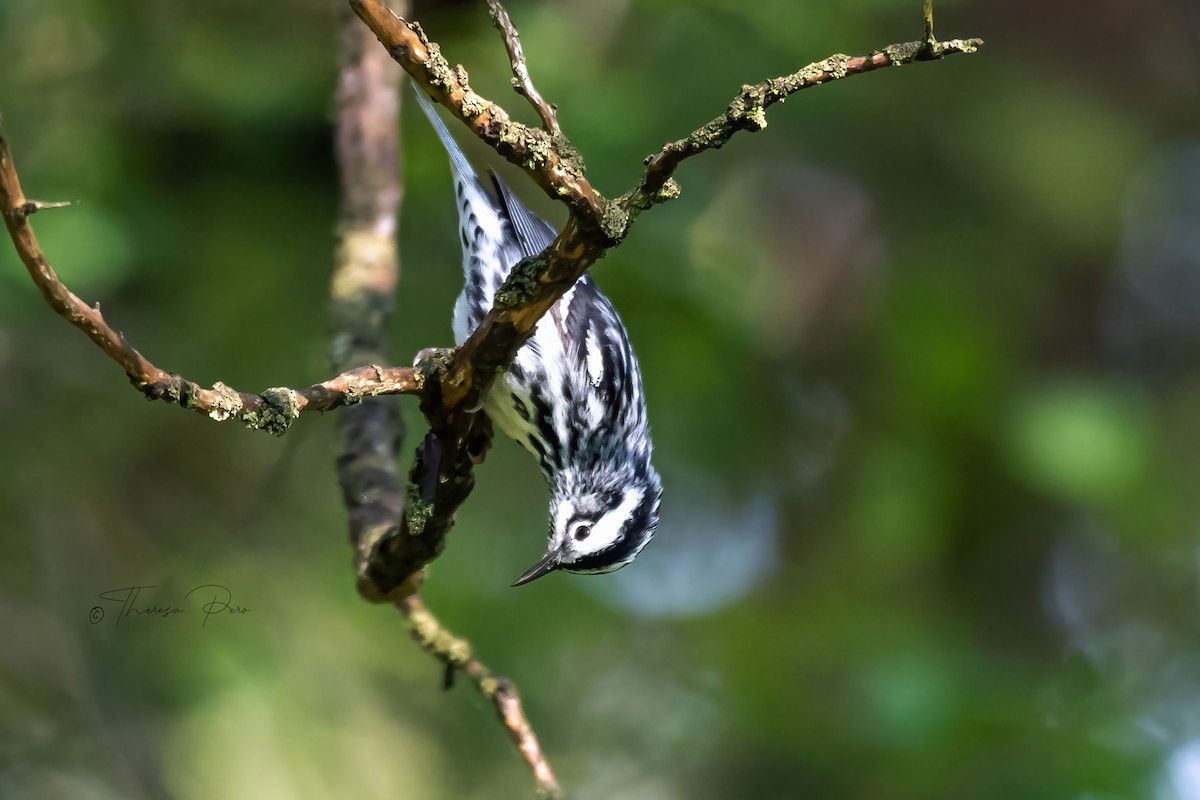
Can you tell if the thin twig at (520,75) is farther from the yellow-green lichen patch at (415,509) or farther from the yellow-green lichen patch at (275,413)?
the yellow-green lichen patch at (415,509)

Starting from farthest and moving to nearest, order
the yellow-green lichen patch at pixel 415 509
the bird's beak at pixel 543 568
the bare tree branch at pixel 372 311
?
the bird's beak at pixel 543 568 → the bare tree branch at pixel 372 311 → the yellow-green lichen patch at pixel 415 509

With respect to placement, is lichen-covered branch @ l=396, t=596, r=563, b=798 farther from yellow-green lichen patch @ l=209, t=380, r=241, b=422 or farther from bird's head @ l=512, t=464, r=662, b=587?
yellow-green lichen patch @ l=209, t=380, r=241, b=422

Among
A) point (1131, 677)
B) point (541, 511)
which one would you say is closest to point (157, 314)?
point (541, 511)

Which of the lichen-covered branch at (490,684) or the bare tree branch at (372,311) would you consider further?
the bare tree branch at (372,311)

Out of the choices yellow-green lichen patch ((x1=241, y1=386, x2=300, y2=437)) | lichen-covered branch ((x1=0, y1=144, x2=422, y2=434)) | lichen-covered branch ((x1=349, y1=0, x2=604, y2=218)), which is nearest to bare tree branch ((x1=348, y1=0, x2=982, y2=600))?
lichen-covered branch ((x1=349, y1=0, x2=604, y2=218))

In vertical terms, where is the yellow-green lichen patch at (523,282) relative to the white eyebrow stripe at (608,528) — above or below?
below

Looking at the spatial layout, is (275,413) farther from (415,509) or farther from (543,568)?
(543,568)

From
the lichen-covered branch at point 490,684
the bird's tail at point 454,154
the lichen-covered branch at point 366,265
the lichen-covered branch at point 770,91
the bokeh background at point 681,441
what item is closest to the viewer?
the lichen-covered branch at point 770,91

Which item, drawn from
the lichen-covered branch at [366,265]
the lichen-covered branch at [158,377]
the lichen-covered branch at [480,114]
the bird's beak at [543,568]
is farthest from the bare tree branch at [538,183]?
the bird's beak at [543,568]

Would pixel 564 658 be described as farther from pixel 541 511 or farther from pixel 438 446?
pixel 438 446
